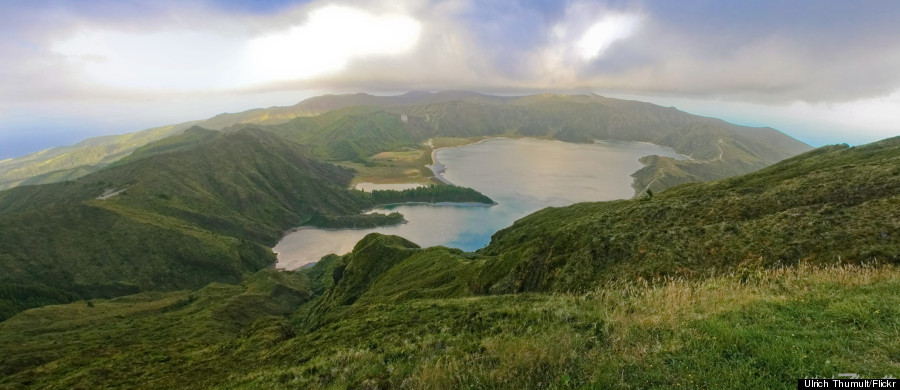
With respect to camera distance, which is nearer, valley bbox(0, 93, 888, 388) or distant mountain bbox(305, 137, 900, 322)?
valley bbox(0, 93, 888, 388)

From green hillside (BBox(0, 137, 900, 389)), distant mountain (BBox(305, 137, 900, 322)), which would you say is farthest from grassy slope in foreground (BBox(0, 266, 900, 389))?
distant mountain (BBox(305, 137, 900, 322))

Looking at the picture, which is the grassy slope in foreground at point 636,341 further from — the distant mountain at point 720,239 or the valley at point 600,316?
the distant mountain at point 720,239

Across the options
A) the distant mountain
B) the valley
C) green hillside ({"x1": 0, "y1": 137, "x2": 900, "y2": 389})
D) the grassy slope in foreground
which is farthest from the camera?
the distant mountain

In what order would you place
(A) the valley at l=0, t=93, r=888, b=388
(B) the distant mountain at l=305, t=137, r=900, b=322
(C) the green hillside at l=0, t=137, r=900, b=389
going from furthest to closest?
(B) the distant mountain at l=305, t=137, r=900, b=322 < (A) the valley at l=0, t=93, r=888, b=388 < (C) the green hillside at l=0, t=137, r=900, b=389

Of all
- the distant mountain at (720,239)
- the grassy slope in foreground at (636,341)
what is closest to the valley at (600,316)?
the grassy slope in foreground at (636,341)

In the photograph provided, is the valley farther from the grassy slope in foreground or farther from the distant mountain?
the distant mountain

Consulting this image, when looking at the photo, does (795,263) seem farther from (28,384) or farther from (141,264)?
(141,264)

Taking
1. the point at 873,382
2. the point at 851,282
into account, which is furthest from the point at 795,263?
the point at 873,382

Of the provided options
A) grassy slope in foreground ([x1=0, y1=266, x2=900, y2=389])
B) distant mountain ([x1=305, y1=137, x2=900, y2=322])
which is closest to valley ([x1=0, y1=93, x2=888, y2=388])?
grassy slope in foreground ([x1=0, y1=266, x2=900, y2=389])
